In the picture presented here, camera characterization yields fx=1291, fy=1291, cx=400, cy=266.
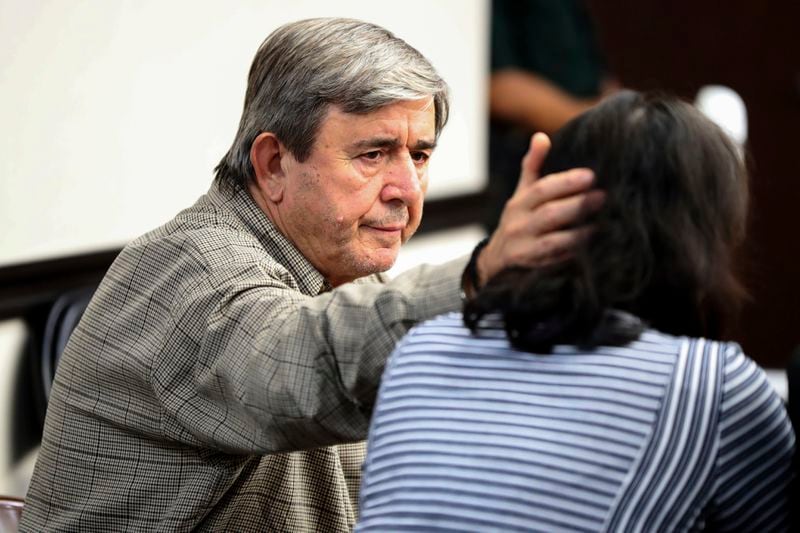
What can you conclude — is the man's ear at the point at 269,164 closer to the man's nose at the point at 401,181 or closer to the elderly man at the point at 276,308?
the elderly man at the point at 276,308

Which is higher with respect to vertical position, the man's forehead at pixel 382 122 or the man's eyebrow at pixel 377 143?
the man's forehead at pixel 382 122

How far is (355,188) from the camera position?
199 centimetres

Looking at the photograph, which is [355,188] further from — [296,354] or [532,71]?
[532,71]

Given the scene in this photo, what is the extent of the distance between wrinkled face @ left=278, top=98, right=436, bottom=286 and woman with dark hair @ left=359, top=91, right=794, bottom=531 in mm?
577

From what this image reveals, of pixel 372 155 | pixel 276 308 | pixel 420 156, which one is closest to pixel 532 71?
pixel 420 156

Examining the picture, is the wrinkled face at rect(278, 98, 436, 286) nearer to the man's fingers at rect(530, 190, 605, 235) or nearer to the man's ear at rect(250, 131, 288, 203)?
the man's ear at rect(250, 131, 288, 203)

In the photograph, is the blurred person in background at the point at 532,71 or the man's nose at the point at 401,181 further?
the blurred person in background at the point at 532,71

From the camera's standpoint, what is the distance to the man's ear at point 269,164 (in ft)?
6.48

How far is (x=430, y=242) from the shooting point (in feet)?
13.9

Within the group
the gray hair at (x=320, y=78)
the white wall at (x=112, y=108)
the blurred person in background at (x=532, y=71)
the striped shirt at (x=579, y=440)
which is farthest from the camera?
the blurred person in background at (x=532, y=71)

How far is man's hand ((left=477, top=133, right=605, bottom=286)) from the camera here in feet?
4.46

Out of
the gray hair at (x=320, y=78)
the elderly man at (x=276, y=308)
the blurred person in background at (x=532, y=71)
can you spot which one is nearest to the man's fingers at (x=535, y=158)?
the elderly man at (x=276, y=308)

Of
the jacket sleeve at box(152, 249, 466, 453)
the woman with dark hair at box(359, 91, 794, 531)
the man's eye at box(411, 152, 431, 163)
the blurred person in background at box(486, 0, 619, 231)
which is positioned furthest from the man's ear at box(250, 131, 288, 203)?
the blurred person in background at box(486, 0, 619, 231)

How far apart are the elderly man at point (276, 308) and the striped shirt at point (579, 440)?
11 cm
